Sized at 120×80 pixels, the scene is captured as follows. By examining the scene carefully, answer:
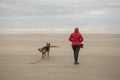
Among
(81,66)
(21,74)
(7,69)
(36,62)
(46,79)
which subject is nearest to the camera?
(46,79)

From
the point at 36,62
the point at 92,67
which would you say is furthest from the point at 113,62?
the point at 36,62

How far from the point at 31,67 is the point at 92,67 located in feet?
7.86

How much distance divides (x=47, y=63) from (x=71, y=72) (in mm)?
2742

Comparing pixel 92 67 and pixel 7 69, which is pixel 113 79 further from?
pixel 7 69

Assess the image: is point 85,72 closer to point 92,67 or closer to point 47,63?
point 92,67

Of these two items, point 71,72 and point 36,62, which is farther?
point 36,62

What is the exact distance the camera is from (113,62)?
1705 centimetres

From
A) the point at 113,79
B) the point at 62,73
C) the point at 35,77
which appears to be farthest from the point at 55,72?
the point at 113,79

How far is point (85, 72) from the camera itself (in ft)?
45.8

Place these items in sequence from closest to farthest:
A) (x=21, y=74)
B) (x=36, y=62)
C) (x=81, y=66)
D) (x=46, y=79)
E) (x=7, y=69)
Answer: (x=46, y=79) < (x=21, y=74) < (x=7, y=69) < (x=81, y=66) < (x=36, y=62)

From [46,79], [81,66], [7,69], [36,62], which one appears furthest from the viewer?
[36,62]

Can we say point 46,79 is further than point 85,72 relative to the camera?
No

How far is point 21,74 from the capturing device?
526 inches

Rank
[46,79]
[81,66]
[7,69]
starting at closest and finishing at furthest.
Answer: [46,79], [7,69], [81,66]
